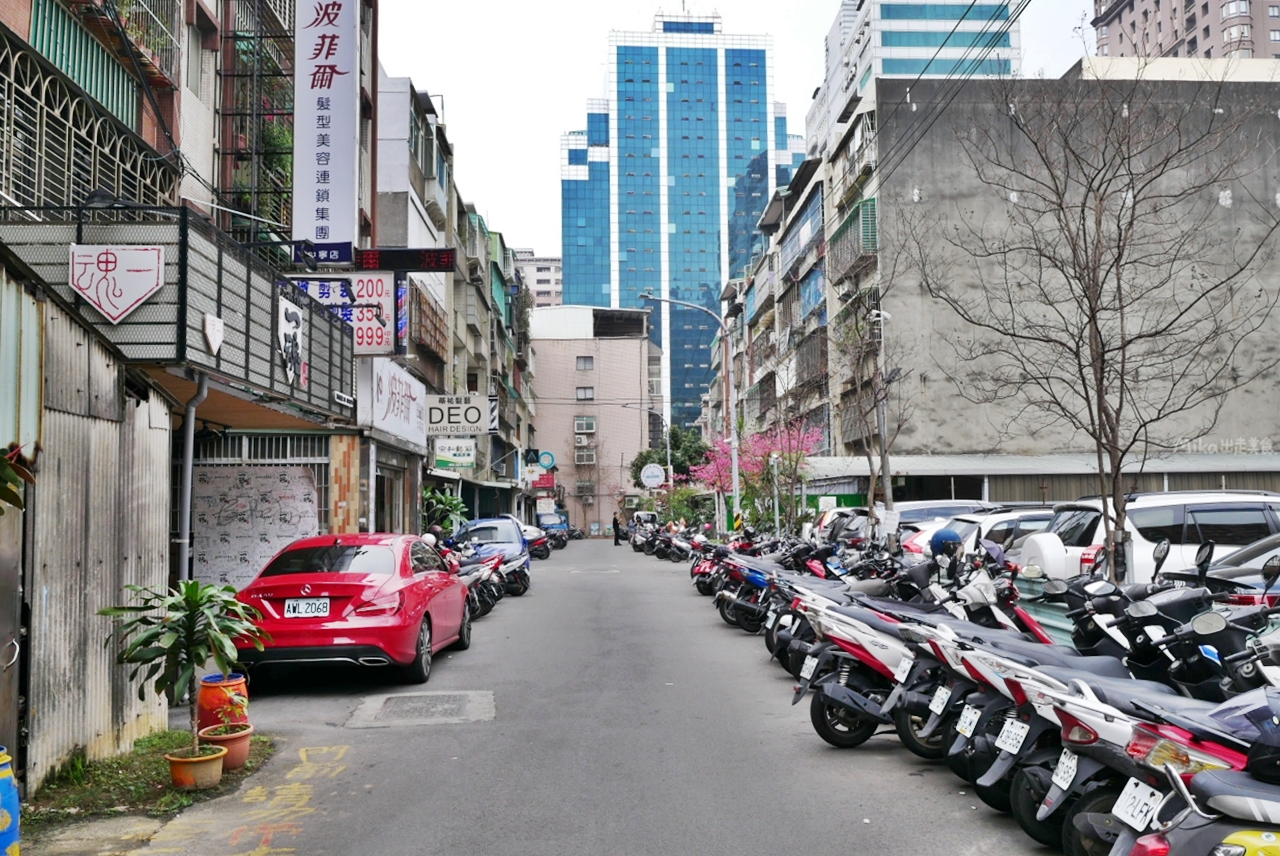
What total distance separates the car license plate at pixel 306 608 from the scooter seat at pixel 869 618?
15.3ft

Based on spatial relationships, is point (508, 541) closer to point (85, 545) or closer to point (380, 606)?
point (380, 606)

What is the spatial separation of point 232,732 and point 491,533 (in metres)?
16.1

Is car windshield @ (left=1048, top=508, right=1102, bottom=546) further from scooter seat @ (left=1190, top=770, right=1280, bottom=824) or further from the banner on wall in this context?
the banner on wall

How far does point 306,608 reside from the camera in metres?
10.2

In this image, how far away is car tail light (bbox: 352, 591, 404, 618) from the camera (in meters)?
10.3

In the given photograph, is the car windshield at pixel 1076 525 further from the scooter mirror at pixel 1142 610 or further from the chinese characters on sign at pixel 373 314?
the chinese characters on sign at pixel 373 314

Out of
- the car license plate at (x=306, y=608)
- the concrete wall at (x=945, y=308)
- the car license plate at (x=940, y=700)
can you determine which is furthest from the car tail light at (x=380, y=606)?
the concrete wall at (x=945, y=308)

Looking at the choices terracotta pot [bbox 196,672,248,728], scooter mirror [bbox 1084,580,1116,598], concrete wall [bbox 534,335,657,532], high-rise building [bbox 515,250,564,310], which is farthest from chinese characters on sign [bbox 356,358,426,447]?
high-rise building [bbox 515,250,564,310]

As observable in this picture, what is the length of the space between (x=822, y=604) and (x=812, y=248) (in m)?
41.3

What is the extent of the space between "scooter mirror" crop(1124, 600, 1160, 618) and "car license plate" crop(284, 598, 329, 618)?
691cm

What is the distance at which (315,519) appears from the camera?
63.5 feet

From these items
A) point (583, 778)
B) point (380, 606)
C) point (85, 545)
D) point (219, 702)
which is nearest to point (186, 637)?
point (219, 702)

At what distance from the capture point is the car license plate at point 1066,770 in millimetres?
5113

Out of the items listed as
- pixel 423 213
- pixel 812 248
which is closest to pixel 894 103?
pixel 812 248
